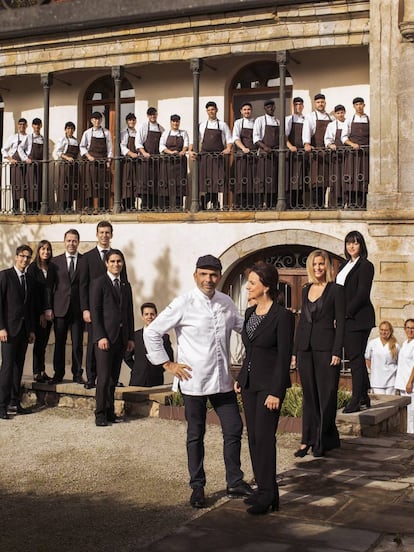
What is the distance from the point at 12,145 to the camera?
54.9 feet

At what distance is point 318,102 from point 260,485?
962 centimetres

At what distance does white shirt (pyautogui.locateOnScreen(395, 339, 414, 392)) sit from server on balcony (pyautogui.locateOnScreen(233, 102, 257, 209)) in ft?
13.2

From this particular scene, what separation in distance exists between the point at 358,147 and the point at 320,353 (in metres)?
6.90

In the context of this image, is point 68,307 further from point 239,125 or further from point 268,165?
point 239,125

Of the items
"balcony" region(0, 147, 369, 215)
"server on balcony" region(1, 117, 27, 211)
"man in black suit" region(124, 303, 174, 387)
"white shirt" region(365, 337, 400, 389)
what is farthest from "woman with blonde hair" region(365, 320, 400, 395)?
"server on balcony" region(1, 117, 27, 211)

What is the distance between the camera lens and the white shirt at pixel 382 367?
12.3 metres

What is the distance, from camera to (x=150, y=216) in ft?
50.7

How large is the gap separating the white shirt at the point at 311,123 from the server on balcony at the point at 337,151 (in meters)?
0.22

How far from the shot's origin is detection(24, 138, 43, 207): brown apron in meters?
16.6

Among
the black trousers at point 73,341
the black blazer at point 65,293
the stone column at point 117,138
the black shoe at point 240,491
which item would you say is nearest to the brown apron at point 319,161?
the stone column at point 117,138

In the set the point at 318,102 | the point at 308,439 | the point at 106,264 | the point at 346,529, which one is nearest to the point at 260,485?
the point at 346,529

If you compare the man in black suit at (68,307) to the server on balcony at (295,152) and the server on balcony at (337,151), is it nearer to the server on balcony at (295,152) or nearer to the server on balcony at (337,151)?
the server on balcony at (295,152)

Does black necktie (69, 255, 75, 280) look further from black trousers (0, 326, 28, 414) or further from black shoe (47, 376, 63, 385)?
black shoe (47, 376, 63, 385)

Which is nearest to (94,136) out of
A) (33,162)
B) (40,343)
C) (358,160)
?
(33,162)
